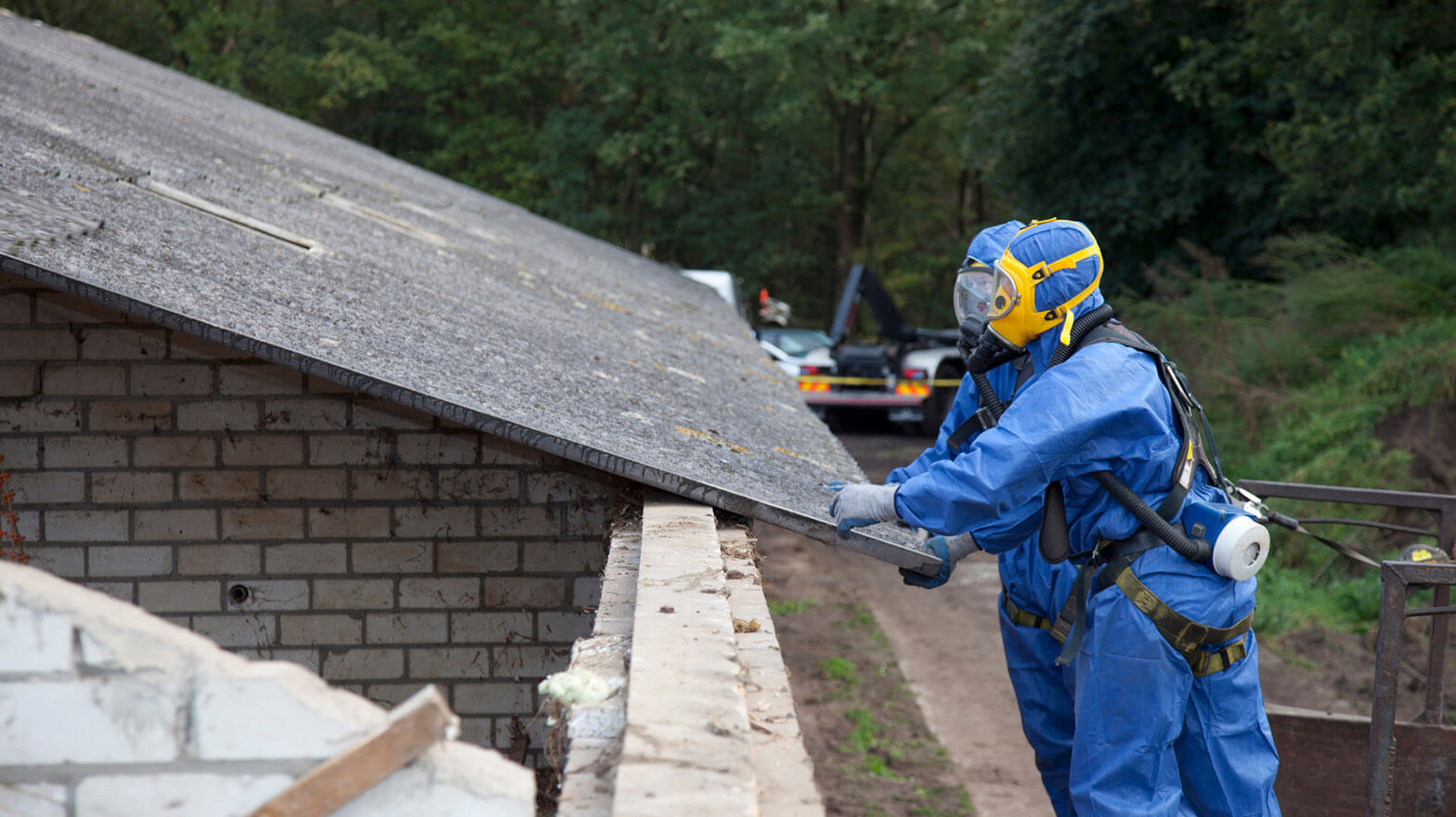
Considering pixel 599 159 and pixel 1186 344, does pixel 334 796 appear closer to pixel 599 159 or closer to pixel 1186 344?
pixel 1186 344

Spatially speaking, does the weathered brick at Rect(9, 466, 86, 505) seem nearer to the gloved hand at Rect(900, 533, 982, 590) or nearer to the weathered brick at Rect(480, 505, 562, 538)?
the weathered brick at Rect(480, 505, 562, 538)

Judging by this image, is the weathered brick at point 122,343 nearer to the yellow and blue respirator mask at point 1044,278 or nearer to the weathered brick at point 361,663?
the weathered brick at point 361,663

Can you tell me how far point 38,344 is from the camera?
395cm

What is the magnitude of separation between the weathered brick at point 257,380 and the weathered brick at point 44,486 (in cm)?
61

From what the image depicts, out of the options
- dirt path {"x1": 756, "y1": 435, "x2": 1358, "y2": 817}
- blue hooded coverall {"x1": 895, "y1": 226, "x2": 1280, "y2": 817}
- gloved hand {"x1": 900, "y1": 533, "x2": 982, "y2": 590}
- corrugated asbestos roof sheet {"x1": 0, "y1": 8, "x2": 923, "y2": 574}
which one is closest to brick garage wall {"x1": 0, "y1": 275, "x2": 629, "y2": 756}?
corrugated asbestos roof sheet {"x1": 0, "y1": 8, "x2": 923, "y2": 574}

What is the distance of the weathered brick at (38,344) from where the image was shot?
12.9 feet

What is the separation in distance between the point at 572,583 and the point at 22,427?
79.6 inches

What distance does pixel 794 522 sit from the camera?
3068mm

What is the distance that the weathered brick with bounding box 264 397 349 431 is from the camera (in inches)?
159

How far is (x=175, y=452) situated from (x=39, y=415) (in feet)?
1.57

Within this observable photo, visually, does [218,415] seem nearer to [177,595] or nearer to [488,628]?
[177,595]

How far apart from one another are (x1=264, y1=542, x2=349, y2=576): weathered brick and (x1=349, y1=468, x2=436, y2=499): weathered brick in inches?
8.4

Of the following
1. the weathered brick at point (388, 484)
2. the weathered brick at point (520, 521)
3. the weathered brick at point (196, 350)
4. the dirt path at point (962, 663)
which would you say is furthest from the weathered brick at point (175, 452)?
the dirt path at point (962, 663)

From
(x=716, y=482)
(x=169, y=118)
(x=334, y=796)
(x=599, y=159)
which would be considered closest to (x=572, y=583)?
(x=716, y=482)
